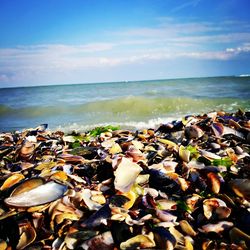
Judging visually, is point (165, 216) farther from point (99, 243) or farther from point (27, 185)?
point (27, 185)

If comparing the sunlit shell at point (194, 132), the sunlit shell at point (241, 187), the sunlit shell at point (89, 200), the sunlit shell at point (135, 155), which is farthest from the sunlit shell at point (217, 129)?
the sunlit shell at point (89, 200)

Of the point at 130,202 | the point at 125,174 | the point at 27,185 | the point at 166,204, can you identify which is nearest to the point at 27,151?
the point at 27,185

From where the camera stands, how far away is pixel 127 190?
249 centimetres

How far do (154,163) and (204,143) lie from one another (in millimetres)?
1085

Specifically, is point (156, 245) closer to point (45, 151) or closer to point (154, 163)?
point (154, 163)

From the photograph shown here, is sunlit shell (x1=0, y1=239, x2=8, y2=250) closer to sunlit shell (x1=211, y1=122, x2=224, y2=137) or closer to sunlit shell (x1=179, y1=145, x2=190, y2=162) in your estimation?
sunlit shell (x1=179, y1=145, x2=190, y2=162)

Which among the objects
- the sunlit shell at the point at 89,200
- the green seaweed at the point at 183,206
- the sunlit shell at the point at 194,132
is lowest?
the green seaweed at the point at 183,206

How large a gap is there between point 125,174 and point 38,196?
0.80 meters

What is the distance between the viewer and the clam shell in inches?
88.4

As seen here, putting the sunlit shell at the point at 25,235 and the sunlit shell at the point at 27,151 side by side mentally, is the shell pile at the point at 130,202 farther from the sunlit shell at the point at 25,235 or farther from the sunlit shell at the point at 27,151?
the sunlit shell at the point at 27,151

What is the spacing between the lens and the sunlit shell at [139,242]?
1.92m

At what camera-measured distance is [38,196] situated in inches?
91.7

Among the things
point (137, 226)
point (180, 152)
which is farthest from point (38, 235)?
point (180, 152)

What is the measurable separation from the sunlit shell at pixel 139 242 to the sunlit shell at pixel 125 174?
0.58 meters
